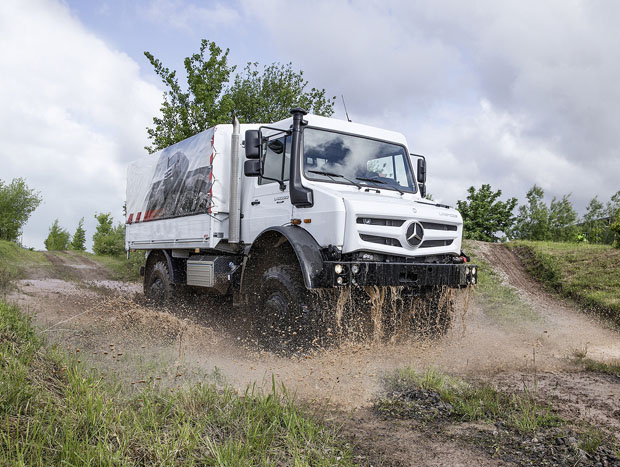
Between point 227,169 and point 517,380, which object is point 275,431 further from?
point 227,169

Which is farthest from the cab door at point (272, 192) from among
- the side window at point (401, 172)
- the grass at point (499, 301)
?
the grass at point (499, 301)

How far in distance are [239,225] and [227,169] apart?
954 millimetres

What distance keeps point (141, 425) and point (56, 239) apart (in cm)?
7102

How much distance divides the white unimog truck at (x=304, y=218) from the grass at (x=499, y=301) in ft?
16.5

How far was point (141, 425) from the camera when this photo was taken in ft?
11.1

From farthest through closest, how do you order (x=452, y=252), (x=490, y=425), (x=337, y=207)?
1. (x=452, y=252)
2. (x=337, y=207)
3. (x=490, y=425)

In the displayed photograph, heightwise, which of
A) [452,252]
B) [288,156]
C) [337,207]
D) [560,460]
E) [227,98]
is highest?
[227,98]

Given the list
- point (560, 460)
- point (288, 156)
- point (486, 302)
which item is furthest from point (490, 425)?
point (486, 302)

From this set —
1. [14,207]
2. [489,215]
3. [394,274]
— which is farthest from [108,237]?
[394,274]

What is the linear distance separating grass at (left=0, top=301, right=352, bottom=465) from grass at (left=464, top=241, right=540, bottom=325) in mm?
8356

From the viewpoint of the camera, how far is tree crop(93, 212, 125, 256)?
4500 centimetres

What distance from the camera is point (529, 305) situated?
41.3ft

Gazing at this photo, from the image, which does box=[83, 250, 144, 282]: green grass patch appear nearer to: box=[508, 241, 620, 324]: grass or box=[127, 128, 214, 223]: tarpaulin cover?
box=[127, 128, 214, 223]: tarpaulin cover

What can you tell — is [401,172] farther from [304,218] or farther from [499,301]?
[499,301]
